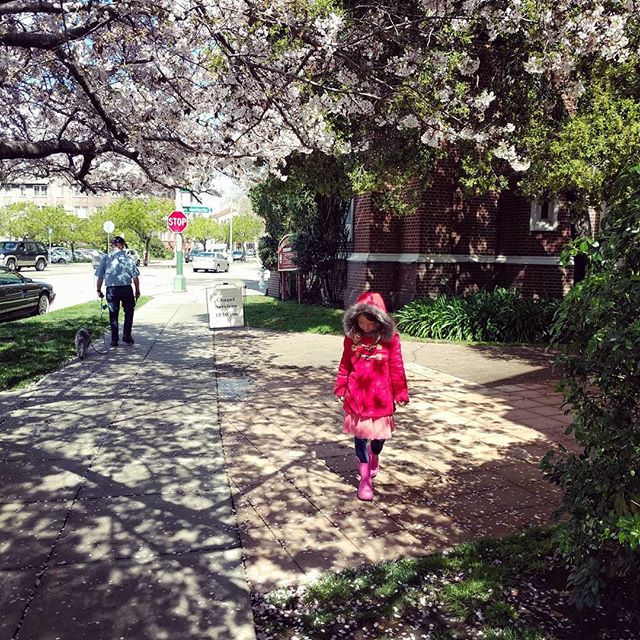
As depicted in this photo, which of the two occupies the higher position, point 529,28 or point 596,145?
point 529,28

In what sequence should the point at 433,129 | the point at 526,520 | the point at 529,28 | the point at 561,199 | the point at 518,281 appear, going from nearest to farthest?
1. the point at 526,520
2. the point at 433,129
3. the point at 529,28
4. the point at 561,199
5. the point at 518,281

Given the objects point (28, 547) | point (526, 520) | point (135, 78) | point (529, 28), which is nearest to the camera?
point (28, 547)

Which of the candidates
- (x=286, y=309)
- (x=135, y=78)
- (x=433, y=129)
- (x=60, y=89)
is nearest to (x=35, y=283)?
(x=286, y=309)

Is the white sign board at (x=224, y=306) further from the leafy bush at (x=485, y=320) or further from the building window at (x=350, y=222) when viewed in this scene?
the building window at (x=350, y=222)

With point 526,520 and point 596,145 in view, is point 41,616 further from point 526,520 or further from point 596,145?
point 596,145

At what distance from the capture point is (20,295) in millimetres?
15266

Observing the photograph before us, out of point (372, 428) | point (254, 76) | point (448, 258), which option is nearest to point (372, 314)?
point (372, 428)

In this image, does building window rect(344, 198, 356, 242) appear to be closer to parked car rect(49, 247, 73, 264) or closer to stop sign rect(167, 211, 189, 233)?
stop sign rect(167, 211, 189, 233)

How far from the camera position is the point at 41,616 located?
2871 mm

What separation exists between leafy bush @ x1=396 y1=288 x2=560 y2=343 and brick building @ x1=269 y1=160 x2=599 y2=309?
1.76 m

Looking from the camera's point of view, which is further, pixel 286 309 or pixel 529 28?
pixel 286 309

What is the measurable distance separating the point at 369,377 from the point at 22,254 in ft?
137

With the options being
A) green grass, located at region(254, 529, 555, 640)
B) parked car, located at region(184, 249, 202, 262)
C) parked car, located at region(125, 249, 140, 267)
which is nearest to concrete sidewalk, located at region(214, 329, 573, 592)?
green grass, located at region(254, 529, 555, 640)

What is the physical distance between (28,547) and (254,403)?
146 inches
